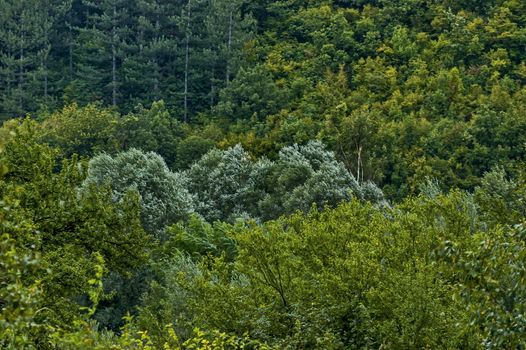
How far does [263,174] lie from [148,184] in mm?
8212

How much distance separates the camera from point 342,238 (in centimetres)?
2312

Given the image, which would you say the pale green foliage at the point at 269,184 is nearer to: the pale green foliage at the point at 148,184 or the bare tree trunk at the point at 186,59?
the pale green foliage at the point at 148,184

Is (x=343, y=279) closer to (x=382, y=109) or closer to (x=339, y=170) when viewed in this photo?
(x=339, y=170)

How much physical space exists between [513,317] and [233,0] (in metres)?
79.6

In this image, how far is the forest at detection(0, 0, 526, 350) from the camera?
55.8 ft

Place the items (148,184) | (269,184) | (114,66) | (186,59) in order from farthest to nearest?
(114,66) < (186,59) < (269,184) < (148,184)

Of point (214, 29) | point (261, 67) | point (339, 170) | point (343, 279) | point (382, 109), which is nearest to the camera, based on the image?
point (343, 279)

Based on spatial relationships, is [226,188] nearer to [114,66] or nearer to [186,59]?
[186,59]

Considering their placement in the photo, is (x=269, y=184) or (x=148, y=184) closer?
(x=148, y=184)

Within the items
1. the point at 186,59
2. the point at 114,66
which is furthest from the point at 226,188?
the point at 114,66

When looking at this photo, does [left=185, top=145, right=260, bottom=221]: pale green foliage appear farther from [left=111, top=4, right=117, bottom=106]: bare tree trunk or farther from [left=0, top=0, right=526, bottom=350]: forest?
[left=111, top=4, right=117, bottom=106]: bare tree trunk

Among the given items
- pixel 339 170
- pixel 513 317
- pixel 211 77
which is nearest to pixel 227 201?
pixel 339 170

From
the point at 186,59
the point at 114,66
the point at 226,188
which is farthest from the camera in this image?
the point at 114,66

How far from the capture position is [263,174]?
53.2m
